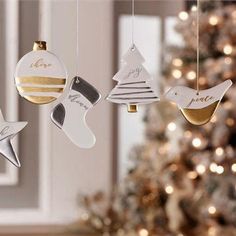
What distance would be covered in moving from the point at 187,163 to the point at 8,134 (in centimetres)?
138

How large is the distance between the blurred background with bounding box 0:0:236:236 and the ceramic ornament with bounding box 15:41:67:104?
116cm

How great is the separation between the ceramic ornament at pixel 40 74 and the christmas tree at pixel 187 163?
1066 millimetres

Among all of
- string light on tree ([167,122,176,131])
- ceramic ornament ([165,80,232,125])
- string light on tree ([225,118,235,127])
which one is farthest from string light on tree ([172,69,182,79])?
ceramic ornament ([165,80,232,125])

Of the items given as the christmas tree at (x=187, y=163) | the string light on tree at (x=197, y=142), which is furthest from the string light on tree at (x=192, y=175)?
the string light on tree at (x=197, y=142)

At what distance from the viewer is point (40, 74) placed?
101cm

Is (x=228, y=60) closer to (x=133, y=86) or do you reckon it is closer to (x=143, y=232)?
(x=143, y=232)

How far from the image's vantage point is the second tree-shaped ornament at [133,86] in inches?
40.6

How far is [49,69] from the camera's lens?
3.31ft

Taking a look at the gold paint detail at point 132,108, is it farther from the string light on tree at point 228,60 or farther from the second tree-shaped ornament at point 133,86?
the string light on tree at point 228,60

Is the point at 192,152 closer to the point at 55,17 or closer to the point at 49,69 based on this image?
the point at 55,17

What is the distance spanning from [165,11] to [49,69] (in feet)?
6.25

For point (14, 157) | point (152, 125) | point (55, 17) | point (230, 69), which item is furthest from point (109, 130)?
point (14, 157)

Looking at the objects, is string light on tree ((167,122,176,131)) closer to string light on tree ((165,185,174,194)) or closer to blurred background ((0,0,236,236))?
blurred background ((0,0,236,236))

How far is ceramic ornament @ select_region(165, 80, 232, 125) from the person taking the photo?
104 cm
